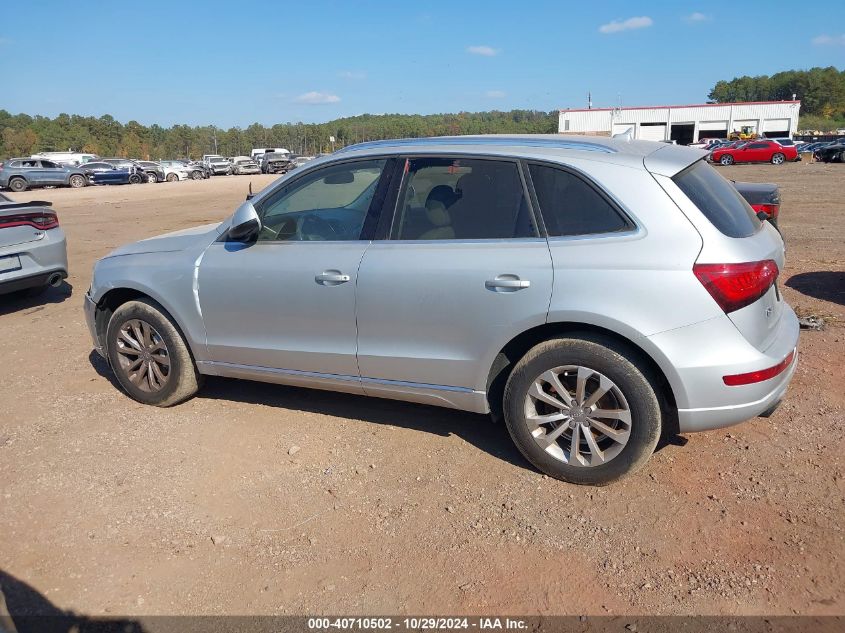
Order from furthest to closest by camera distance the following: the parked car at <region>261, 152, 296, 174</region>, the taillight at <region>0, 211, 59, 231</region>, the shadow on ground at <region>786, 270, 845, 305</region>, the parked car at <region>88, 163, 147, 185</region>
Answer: the parked car at <region>261, 152, 296, 174</region> → the parked car at <region>88, 163, 147, 185</region> → the taillight at <region>0, 211, 59, 231</region> → the shadow on ground at <region>786, 270, 845, 305</region>

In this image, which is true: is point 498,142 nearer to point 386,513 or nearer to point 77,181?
point 386,513

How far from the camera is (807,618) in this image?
263cm

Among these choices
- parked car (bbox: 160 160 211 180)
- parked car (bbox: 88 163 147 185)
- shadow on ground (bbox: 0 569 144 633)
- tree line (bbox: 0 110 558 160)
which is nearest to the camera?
shadow on ground (bbox: 0 569 144 633)

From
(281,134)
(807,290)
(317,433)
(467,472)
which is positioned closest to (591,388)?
(467,472)

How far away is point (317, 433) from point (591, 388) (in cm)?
184

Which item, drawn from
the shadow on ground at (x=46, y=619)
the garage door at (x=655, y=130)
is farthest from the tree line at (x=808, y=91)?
the shadow on ground at (x=46, y=619)

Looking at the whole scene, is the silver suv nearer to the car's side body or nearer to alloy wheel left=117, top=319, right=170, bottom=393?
the car's side body

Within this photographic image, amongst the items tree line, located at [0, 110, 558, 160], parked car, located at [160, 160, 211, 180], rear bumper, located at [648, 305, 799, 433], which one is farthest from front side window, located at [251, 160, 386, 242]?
tree line, located at [0, 110, 558, 160]

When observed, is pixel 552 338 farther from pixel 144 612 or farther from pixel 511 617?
pixel 144 612

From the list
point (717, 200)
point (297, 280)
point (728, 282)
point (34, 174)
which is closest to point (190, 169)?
point (34, 174)

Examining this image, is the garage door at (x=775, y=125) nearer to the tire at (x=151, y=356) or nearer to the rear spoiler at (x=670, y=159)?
the rear spoiler at (x=670, y=159)

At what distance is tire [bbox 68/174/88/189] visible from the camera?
130 ft

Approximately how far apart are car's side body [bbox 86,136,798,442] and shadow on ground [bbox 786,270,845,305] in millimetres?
3873

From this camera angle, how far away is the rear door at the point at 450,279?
355cm
